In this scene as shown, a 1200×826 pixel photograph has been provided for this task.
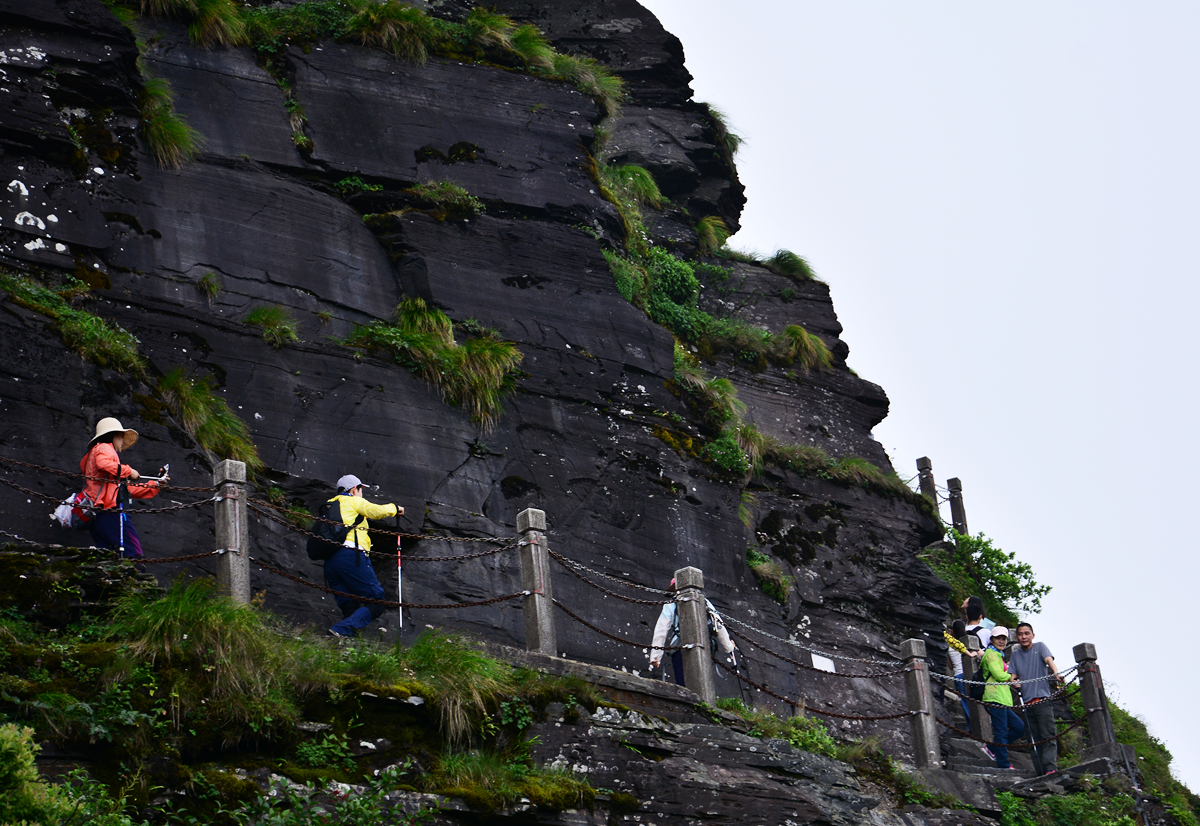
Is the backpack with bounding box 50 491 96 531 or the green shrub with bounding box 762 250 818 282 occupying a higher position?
the green shrub with bounding box 762 250 818 282

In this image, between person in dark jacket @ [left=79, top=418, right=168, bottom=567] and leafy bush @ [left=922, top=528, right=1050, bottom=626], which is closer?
person in dark jacket @ [left=79, top=418, right=168, bottom=567]

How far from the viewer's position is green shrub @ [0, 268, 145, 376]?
1125cm

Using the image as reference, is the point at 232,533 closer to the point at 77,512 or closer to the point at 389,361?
the point at 77,512

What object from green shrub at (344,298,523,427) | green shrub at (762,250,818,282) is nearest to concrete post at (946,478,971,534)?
green shrub at (762,250,818,282)

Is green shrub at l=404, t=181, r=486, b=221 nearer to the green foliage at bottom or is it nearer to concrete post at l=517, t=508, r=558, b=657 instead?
concrete post at l=517, t=508, r=558, b=657

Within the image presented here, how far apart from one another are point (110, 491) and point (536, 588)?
135 inches

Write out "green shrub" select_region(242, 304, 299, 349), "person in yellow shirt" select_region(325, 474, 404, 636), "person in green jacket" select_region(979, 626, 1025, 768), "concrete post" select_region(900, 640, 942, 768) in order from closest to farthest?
1. "person in yellow shirt" select_region(325, 474, 404, 636)
2. "concrete post" select_region(900, 640, 942, 768)
3. "green shrub" select_region(242, 304, 299, 349)
4. "person in green jacket" select_region(979, 626, 1025, 768)

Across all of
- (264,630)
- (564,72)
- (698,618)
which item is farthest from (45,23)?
(698,618)

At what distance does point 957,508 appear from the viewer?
926 inches

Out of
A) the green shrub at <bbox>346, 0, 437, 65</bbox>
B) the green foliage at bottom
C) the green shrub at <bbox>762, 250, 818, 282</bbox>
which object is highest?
the green shrub at <bbox>346, 0, 437, 65</bbox>

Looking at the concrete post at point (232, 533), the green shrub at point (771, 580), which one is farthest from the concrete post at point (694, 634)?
the green shrub at point (771, 580)

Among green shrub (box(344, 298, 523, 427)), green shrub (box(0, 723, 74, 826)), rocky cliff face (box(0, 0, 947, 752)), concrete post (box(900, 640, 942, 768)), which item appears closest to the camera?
green shrub (box(0, 723, 74, 826))

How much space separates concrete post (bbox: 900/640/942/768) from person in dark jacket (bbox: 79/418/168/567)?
783 centimetres

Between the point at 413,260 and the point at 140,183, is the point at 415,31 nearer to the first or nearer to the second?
the point at 413,260
